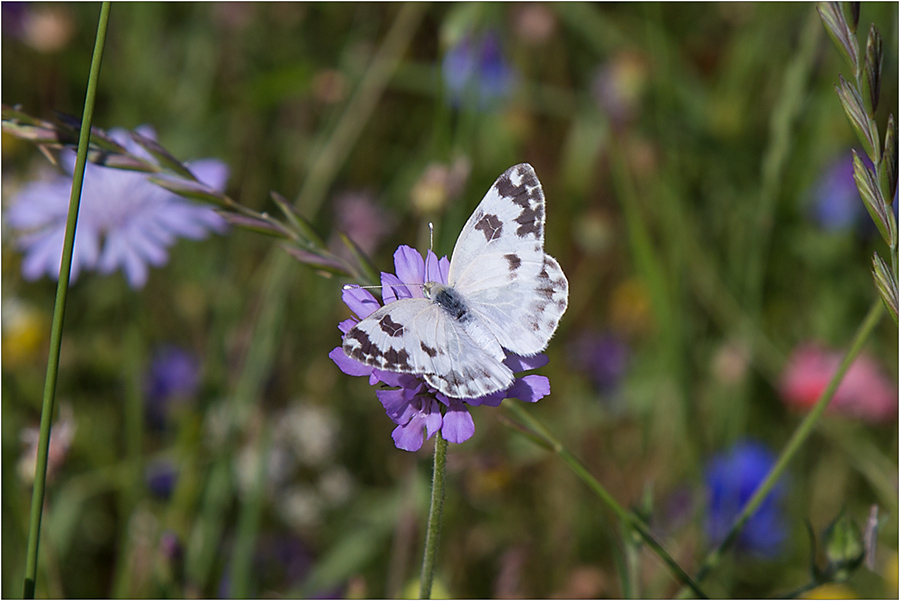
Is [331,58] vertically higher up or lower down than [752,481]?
higher up

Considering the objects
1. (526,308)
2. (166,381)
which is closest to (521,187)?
(526,308)

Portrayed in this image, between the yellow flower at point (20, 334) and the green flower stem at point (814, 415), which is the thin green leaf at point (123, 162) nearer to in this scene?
the green flower stem at point (814, 415)

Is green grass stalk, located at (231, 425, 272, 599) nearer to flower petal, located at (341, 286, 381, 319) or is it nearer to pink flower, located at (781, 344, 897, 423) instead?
flower petal, located at (341, 286, 381, 319)

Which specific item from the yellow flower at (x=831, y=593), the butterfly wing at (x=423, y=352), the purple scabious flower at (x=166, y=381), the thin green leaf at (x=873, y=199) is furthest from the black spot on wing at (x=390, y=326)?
the purple scabious flower at (x=166, y=381)

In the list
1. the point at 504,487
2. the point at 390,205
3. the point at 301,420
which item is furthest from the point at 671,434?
the point at 390,205

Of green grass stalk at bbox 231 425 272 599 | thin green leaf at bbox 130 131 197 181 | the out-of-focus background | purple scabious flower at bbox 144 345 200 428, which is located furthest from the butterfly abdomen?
purple scabious flower at bbox 144 345 200 428

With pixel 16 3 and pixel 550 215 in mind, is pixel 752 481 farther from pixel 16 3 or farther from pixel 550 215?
pixel 16 3

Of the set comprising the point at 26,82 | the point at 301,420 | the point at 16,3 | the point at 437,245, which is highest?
the point at 16,3

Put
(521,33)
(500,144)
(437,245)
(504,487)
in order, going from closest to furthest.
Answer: (437,245)
(504,487)
(500,144)
(521,33)
